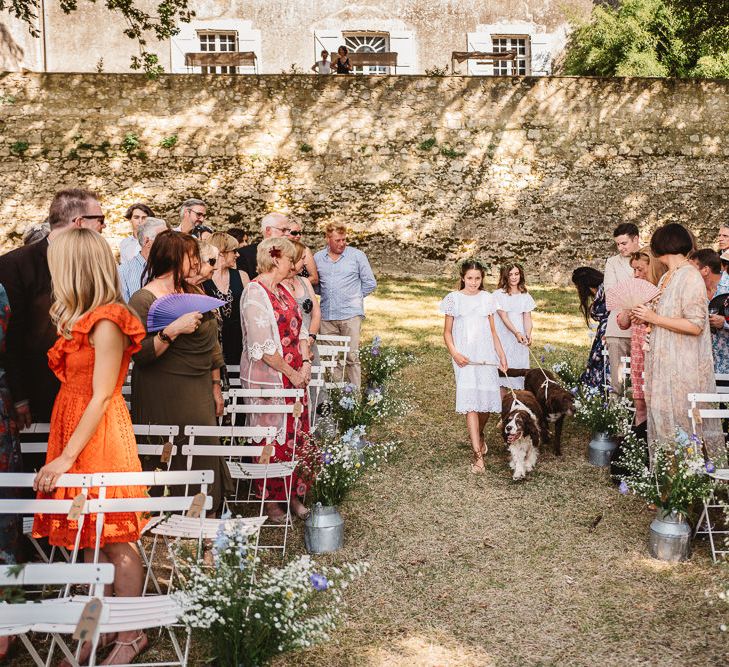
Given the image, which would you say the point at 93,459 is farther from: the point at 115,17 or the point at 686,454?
the point at 115,17

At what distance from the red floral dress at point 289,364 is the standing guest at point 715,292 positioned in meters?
2.95

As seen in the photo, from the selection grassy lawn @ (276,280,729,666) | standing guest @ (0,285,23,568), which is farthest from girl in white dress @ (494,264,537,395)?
standing guest @ (0,285,23,568)

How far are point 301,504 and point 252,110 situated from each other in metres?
12.9

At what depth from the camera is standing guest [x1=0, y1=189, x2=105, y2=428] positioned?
3.97 meters

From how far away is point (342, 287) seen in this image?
24.2 feet

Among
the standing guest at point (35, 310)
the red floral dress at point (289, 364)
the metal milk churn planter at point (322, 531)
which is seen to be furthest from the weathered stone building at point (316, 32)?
the metal milk churn planter at point (322, 531)

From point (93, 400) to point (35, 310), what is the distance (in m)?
1.16

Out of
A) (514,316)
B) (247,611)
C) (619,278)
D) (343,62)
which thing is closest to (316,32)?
(343,62)

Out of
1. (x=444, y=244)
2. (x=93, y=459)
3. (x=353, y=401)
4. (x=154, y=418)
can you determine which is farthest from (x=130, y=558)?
(x=444, y=244)

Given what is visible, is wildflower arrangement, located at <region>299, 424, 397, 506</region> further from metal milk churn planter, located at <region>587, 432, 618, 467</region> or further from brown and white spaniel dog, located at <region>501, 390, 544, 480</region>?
metal milk churn planter, located at <region>587, 432, 618, 467</region>

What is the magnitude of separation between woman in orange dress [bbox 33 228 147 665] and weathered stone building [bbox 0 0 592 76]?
61.3 ft

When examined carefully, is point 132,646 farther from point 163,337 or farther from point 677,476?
point 677,476

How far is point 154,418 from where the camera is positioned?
4.21 meters

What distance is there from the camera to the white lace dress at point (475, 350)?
239 inches
